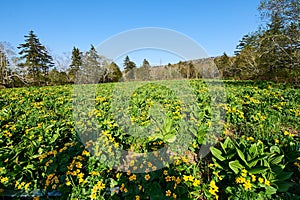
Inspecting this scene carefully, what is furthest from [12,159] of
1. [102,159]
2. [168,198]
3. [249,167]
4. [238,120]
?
[238,120]

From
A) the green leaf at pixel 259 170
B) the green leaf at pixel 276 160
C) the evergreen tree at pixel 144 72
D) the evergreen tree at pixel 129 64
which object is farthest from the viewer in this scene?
the evergreen tree at pixel 129 64

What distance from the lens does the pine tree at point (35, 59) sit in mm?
31067

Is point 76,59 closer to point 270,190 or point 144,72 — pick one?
point 144,72

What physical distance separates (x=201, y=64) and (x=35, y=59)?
32.7 m

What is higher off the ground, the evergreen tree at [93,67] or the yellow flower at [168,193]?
the evergreen tree at [93,67]

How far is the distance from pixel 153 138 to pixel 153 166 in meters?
0.67

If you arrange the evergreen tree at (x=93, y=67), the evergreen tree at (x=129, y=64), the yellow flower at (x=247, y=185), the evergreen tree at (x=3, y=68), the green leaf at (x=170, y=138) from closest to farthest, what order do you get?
1. the yellow flower at (x=247, y=185)
2. the green leaf at (x=170, y=138)
3. the evergreen tree at (x=3, y=68)
4. the evergreen tree at (x=93, y=67)
5. the evergreen tree at (x=129, y=64)

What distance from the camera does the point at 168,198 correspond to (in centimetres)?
173

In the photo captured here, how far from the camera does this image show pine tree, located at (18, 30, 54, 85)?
31067mm

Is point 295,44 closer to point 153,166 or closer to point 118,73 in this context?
point 153,166

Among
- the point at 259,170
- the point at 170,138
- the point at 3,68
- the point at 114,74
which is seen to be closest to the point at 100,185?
the point at 170,138

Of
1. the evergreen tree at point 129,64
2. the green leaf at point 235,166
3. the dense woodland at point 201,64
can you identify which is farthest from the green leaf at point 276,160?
the evergreen tree at point 129,64

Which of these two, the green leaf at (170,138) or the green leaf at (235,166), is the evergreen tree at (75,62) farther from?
the green leaf at (235,166)

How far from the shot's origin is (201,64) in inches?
1340
